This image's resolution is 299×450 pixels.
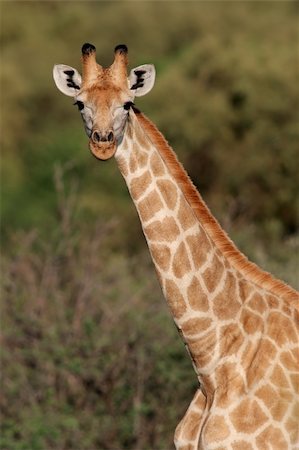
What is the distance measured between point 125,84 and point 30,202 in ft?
116

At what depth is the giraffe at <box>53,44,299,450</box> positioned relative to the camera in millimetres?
8266

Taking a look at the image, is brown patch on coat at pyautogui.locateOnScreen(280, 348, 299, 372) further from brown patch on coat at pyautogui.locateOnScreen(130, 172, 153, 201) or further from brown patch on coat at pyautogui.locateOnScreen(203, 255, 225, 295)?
brown patch on coat at pyautogui.locateOnScreen(130, 172, 153, 201)

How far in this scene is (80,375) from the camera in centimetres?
1567

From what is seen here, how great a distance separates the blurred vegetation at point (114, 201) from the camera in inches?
611

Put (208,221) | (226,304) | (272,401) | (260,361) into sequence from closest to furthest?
(272,401) → (260,361) → (226,304) → (208,221)

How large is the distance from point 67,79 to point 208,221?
1.37 metres

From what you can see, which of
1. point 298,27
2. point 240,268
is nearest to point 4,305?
point 240,268

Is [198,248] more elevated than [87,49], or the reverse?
[87,49]

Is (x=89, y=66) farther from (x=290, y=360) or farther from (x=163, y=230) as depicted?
(x=290, y=360)

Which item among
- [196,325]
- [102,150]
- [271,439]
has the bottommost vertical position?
[271,439]

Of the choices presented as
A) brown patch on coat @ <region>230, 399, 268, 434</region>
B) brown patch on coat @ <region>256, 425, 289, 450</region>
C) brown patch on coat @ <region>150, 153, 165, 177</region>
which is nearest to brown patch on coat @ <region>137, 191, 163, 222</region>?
brown patch on coat @ <region>150, 153, 165, 177</region>

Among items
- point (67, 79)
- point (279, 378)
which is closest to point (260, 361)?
point (279, 378)

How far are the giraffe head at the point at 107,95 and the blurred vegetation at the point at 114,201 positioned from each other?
702cm

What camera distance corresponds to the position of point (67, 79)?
28.5 ft
